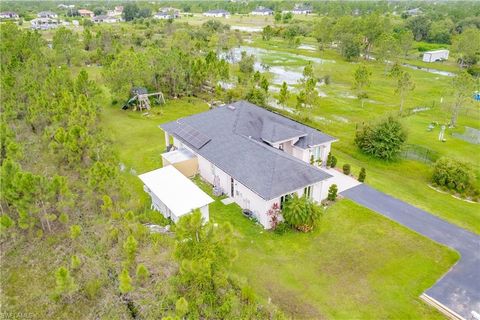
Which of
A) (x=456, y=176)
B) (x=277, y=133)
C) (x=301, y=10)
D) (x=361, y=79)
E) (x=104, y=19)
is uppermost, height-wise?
(x=301, y=10)

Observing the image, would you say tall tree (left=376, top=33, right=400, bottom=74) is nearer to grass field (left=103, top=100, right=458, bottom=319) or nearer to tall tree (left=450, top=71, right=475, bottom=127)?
tall tree (left=450, top=71, right=475, bottom=127)

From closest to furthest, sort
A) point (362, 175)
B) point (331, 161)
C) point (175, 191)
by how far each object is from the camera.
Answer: point (175, 191) → point (362, 175) → point (331, 161)

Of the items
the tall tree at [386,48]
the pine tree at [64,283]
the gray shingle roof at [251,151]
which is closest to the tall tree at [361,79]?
the tall tree at [386,48]

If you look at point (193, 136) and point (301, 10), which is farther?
point (301, 10)

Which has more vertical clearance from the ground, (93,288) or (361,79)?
(361,79)

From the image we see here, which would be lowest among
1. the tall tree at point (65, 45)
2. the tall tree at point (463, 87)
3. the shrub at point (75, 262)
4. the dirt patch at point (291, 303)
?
the dirt patch at point (291, 303)

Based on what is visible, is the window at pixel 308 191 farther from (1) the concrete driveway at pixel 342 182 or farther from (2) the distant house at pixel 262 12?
(2) the distant house at pixel 262 12

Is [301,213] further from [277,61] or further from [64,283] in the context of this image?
[277,61]

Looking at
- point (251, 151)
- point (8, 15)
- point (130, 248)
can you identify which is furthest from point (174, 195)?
point (8, 15)
